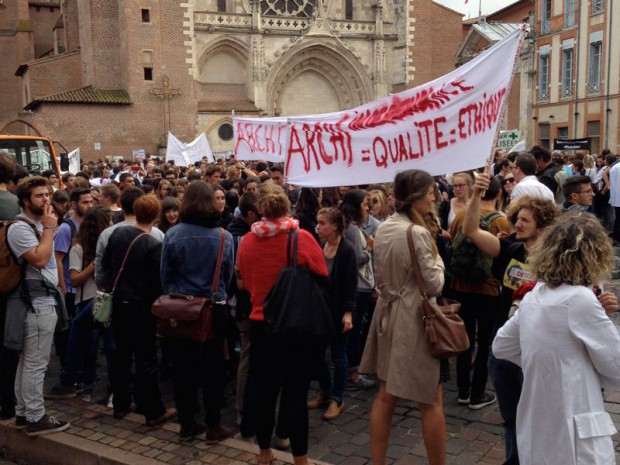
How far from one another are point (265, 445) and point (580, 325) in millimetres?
2360

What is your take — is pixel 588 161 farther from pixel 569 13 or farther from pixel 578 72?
pixel 569 13

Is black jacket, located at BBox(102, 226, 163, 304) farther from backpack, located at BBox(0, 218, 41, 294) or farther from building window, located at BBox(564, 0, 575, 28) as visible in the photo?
building window, located at BBox(564, 0, 575, 28)

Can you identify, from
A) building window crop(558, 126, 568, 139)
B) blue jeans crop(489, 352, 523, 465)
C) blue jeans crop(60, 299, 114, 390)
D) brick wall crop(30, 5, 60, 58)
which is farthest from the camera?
brick wall crop(30, 5, 60, 58)

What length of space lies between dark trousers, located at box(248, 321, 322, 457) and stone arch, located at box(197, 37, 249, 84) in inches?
1248

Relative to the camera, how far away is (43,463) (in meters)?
4.79

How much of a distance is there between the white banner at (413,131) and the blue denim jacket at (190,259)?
3.85ft

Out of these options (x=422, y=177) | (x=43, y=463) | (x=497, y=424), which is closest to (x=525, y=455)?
(x=422, y=177)

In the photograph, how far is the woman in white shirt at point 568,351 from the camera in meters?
2.74

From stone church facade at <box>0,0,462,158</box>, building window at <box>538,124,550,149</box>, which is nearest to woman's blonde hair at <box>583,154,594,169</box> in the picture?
building window at <box>538,124,550,149</box>

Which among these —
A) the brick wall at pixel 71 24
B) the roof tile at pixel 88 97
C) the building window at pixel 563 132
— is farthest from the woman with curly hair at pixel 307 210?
the brick wall at pixel 71 24

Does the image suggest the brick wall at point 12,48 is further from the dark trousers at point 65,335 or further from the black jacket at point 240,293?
the black jacket at point 240,293

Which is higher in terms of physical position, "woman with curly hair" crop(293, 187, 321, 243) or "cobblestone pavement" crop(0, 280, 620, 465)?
"woman with curly hair" crop(293, 187, 321, 243)

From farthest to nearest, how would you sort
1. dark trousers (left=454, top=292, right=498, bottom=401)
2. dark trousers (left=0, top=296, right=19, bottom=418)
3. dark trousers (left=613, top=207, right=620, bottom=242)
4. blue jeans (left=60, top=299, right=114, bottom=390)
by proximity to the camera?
dark trousers (left=613, top=207, right=620, bottom=242) < blue jeans (left=60, top=299, right=114, bottom=390) < dark trousers (left=454, top=292, right=498, bottom=401) < dark trousers (left=0, top=296, right=19, bottom=418)

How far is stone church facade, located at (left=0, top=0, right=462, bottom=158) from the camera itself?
31312mm
